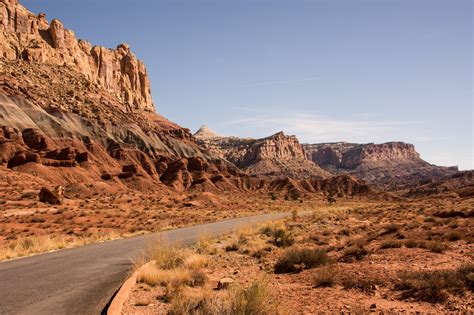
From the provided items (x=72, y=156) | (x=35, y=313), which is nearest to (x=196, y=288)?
(x=35, y=313)

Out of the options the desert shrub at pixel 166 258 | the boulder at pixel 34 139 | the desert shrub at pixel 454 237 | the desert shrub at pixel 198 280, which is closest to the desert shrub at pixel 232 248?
the desert shrub at pixel 166 258

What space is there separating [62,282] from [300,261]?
6.99 meters

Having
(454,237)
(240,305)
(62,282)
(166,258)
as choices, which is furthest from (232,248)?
(240,305)

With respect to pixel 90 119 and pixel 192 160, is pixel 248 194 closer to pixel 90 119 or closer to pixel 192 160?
pixel 192 160

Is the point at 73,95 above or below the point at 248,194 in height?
above

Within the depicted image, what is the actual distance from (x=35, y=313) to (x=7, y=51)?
11421 centimetres

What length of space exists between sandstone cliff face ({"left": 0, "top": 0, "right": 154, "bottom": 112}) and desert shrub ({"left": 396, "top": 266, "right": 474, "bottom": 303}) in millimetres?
114971

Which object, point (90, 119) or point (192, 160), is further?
point (192, 160)

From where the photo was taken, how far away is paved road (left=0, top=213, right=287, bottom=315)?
8094mm

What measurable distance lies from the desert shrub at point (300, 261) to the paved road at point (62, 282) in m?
4.81

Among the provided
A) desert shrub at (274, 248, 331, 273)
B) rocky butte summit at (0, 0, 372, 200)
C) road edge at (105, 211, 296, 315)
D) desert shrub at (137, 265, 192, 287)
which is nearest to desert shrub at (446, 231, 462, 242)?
desert shrub at (274, 248, 331, 273)

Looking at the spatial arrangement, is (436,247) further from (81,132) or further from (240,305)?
(81,132)

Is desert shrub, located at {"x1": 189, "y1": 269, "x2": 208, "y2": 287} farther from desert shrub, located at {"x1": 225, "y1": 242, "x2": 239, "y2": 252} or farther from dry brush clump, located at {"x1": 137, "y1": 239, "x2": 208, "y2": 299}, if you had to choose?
desert shrub, located at {"x1": 225, "y1": 242, "x2": 239, "y2": 252}

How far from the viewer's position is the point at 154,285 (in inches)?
391
